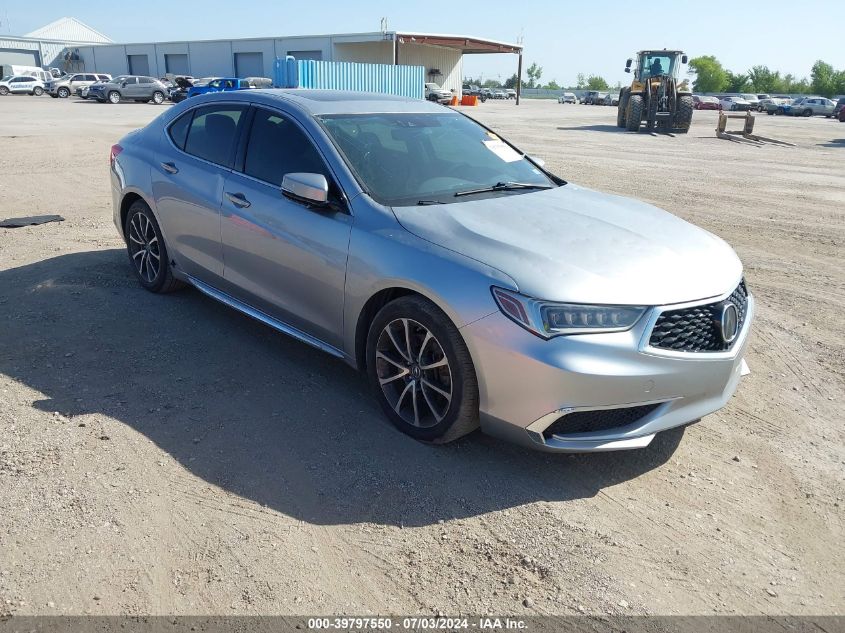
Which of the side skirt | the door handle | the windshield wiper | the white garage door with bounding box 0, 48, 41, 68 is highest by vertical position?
the white garage door with bounding box 0, 48, 41, 68

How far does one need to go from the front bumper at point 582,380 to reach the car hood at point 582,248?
0.56 feet

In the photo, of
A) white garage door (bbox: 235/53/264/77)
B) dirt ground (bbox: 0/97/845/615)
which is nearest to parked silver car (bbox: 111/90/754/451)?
dirt ground (bbox: 0/97/845/615)

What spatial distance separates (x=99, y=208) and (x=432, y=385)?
24.7 ft

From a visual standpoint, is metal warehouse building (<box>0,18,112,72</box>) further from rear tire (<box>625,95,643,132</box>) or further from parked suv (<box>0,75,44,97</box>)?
rear tire (<box>625,95,643,132</box>)

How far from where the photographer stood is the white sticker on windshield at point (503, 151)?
4.88m

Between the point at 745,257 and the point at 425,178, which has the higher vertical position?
the point at 425,178

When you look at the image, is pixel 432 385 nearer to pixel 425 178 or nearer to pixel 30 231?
pixel 425 178

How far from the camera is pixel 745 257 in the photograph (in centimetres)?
774

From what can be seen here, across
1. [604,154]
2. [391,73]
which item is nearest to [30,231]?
[604,154]

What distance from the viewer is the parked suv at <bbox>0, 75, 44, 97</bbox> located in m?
48.9

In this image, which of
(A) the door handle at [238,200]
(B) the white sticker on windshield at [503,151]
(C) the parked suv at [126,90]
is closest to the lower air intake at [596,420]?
(B) the white sticker on windshield at [503,151]

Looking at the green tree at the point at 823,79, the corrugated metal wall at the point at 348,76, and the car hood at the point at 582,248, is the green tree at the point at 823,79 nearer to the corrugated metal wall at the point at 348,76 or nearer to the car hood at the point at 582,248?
the corrugated metal wall at the point at 348,76


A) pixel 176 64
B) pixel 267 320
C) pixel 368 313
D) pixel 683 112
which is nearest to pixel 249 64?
pixel 176 64

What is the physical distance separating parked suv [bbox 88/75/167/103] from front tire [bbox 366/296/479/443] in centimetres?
4472
